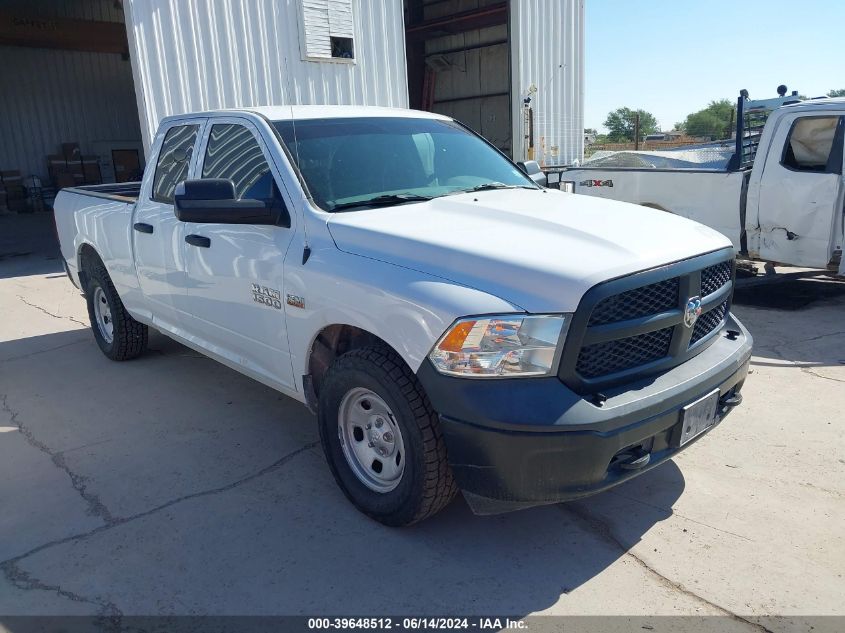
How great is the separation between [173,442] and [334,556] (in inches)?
67.8

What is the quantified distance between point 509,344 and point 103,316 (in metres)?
4.72

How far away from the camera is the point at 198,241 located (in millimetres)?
4117

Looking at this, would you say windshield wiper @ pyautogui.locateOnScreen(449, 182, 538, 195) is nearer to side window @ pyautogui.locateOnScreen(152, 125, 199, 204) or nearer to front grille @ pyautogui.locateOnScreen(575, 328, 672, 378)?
front grille @ pyautogui.locateOnScreen(575, 328, 672, 378)

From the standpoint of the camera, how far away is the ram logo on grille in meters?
2.90

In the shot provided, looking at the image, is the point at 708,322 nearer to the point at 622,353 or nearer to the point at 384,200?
the point at 622,353

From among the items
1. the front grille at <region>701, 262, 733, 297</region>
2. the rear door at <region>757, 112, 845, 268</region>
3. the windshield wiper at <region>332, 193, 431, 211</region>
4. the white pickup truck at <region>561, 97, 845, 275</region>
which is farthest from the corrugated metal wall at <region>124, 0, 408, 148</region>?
the front grille at <region>701, 262, 733, 297</region>

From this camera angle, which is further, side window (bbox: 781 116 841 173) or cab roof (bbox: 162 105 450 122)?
side window (bbox: 781 116 841 173)

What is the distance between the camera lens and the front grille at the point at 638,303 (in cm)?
264

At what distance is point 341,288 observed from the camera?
10.1 ft

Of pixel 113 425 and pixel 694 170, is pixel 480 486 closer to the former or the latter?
pixel 113 425

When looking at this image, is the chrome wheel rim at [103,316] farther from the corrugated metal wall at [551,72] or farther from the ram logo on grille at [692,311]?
the corrugated metal wall at [551,72]

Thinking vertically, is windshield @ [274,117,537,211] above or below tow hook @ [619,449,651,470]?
above

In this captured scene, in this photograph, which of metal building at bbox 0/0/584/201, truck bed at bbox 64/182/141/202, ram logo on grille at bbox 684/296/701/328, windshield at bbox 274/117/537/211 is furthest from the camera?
metal building at bbox 0/0/584/201

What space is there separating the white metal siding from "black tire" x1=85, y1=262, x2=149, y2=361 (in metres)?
19.6
